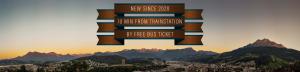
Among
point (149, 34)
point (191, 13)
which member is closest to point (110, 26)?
point (149, 34)

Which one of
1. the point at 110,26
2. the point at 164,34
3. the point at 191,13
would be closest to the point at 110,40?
the point at 110,26

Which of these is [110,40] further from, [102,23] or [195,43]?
[195,43]

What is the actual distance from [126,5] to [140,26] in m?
7.08

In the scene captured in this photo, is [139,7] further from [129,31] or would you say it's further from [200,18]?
[200,18]

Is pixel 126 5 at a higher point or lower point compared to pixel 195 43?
higher

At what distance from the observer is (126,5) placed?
137 metres

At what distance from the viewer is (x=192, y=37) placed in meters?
143

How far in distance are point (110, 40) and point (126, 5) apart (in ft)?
35.8

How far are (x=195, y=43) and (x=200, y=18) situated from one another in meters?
8.51

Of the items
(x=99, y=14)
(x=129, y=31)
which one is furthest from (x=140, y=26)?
(x=99, y=14)

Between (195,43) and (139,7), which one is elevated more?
(139,7)

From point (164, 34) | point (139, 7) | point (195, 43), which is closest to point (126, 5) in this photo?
point (139, 7)

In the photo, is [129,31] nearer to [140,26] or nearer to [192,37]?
[140,26]

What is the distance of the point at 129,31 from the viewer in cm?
13925
